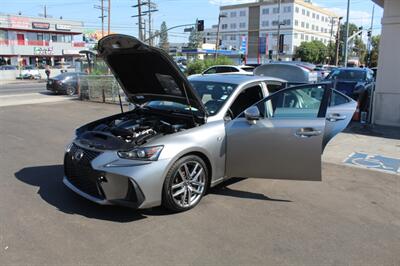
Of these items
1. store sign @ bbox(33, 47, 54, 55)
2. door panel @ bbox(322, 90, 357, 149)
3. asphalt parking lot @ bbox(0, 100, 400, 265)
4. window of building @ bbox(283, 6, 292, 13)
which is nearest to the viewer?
asphalt parking lot @ bbox(0, 100, 400, 265)

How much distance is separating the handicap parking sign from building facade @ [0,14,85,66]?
60536 mm

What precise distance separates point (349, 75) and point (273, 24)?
10435 centimetres

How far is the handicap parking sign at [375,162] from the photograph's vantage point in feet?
21.7

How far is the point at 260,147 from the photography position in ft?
15.8

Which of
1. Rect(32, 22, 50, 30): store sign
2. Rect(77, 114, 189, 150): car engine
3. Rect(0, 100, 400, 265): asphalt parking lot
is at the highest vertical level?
Rect(32, 22, 50, 30): store sign

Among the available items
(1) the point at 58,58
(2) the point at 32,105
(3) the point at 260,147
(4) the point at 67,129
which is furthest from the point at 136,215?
(1) the point at 58,58

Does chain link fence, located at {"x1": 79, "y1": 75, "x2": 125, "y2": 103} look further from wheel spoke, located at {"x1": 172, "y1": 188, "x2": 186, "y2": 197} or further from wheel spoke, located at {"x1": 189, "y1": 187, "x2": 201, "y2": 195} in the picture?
wheel spoke, located at {"x1": 172, "y1": 188, "x2": 186, "y2": 197}

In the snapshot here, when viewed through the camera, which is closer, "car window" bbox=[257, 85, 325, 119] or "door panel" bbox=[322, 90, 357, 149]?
"car window" bbox=[257, 85, 325, 119]

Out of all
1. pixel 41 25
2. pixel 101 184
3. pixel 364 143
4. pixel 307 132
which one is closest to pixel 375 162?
pixel 364 143

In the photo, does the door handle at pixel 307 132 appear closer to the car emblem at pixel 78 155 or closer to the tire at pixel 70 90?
the car emblem at pixel 78 155

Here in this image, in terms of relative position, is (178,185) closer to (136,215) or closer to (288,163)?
(136,215)

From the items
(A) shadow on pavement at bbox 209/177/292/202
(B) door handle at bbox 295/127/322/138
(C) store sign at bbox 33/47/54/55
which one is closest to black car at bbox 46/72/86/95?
(A) shadow on pavement at bbox 209/177/292/202

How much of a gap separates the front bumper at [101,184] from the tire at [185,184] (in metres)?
0.37

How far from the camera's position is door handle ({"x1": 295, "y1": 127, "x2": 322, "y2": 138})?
184 inches
